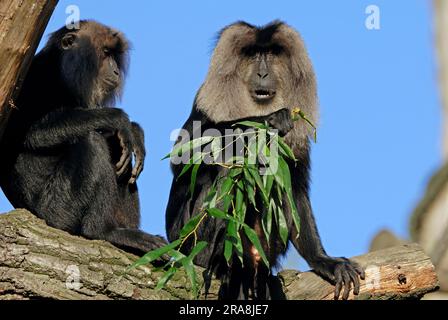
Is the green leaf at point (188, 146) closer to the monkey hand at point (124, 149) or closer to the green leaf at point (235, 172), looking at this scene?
the green leaf at point (235, 172)

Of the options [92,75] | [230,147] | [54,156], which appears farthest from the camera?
[92,75]

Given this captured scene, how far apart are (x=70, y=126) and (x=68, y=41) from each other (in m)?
1.22

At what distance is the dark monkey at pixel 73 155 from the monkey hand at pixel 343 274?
1401 mm

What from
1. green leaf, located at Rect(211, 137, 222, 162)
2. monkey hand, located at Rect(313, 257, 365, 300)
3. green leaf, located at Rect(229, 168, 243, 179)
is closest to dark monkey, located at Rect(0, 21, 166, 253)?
green leaf, located at Rect(211, 137, 222, 162)

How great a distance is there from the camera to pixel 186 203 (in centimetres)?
812

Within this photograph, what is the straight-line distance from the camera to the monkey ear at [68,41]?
881 cm

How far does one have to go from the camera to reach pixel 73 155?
7.93m

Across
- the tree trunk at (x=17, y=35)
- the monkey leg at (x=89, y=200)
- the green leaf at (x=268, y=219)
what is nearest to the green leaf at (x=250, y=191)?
the green leaf at (x=268, y=219)

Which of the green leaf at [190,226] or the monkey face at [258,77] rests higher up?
the monkey face at [258,77]
